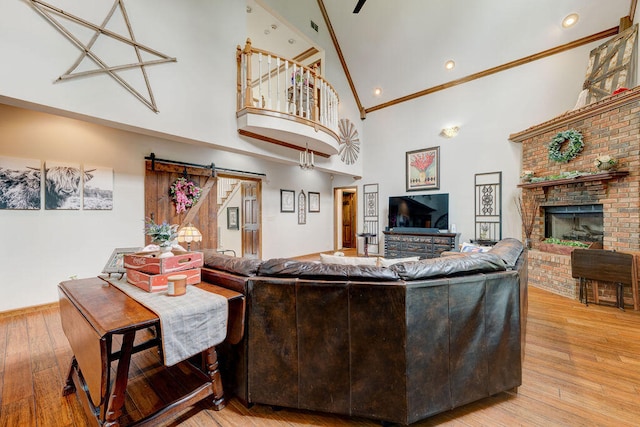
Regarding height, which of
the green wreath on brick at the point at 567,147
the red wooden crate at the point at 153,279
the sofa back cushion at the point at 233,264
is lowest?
the red wooden crate at the point at 153,279

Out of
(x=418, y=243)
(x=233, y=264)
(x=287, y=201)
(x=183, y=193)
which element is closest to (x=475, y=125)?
(x=418, y=243)

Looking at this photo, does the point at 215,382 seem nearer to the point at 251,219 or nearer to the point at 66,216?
the point at 66,216

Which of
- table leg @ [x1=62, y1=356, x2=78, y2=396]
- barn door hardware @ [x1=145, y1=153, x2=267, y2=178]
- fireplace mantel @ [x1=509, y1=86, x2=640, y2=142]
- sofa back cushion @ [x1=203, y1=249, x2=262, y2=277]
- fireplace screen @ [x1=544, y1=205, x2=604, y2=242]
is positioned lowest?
table leg @ [x1=62, y1=356, x2=78, y2=396]

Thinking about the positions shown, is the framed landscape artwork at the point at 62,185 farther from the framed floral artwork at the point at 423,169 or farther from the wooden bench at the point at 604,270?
the wooden bench at the point at 604,270

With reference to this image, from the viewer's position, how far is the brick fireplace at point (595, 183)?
316 cm

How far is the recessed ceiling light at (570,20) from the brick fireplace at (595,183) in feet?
5.23

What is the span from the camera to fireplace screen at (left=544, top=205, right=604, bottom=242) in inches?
144

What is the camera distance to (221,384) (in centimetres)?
158

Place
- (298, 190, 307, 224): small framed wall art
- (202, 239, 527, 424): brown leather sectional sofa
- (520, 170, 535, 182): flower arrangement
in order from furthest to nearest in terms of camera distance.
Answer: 1. (298, 190, 307, 224): small framed wall art
2. (520, 170, 535, 182): flower arrangement
3. (202, 239, 527, 424): brown leather sectional sofa

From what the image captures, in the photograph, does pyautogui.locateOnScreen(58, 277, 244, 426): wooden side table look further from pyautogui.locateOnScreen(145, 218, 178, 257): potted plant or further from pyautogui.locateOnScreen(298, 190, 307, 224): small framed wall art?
pyautogui.locateOnScreen(298, 190, 307, 224): small framed wall art

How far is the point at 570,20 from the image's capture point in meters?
4.04

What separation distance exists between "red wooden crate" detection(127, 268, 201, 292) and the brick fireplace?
4.74 metres

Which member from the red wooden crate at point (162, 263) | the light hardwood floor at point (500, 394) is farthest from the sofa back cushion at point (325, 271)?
the light hardwood floor at point (500, 394)

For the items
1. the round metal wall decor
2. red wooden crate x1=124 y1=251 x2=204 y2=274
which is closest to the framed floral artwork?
the round metal wall decor
